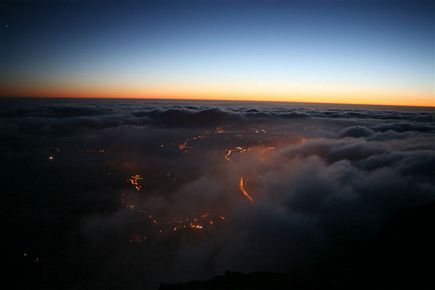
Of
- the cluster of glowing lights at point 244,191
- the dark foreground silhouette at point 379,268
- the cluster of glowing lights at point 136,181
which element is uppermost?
the dark foreground silhouette at point 379,268

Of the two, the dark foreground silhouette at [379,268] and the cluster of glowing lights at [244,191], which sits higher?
the dark foreground silhouette at [379,268]

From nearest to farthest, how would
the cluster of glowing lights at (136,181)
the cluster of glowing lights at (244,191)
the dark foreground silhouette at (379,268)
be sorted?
the dark foreground silhouette at (379,268) → the cluster of glowing lights at (244,191) → the cluster of glowing lights at (136,181)

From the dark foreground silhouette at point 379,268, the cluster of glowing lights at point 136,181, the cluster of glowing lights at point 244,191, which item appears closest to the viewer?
the dark foreground silhouette at point 379,268

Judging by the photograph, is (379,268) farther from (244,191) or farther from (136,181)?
(136,181)

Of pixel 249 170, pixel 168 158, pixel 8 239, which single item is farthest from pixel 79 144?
pixel 8 239

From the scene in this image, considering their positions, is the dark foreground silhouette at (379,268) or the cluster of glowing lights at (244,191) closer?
the dark foreground silhouette at (379,268)

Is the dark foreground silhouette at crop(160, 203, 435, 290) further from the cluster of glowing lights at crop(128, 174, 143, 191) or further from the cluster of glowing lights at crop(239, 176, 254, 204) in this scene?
the cluster of glowing lights at crop(128, 174, 143, 191)

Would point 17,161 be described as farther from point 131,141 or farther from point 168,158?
point 131,141

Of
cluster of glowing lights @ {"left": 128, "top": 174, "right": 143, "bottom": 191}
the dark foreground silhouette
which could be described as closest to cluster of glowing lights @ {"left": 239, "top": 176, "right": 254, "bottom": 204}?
cluster of glowing lights @ {"left": 128, "top": 174, "right": 143, "bottom": 191}

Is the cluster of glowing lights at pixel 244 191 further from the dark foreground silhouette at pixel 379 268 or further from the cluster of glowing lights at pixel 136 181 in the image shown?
the dark foreground silhouette at pixel 379 268

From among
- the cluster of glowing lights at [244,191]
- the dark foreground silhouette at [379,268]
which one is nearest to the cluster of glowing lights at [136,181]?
the cluster of glowing lights at [244,191]

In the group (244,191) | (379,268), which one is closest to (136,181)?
(244,191)
